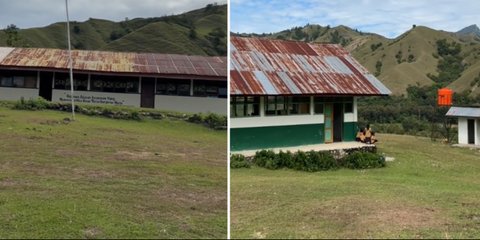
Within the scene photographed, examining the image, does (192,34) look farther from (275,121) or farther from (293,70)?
(275,121)

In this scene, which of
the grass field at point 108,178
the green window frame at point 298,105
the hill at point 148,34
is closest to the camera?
the grass field at point 108,178

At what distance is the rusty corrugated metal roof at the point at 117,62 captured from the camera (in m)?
21.1

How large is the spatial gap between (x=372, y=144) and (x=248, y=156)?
4.63m

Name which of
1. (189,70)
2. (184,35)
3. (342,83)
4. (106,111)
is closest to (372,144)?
→ (342,83)

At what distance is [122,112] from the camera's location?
68.4 feet

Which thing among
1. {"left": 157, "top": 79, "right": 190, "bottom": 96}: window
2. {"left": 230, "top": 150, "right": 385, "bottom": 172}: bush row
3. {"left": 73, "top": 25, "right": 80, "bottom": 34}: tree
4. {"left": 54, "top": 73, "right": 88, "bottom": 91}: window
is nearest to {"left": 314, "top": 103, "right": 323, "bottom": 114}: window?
{"left": 230, "top": 150, "right": 385, "bottom": 172}: bush row

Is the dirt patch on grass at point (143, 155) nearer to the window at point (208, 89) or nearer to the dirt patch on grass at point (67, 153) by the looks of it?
the dirt patch on grass at point (67, 153)

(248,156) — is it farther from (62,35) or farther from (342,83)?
(62,35)

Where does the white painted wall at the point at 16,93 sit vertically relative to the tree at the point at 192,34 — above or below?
below

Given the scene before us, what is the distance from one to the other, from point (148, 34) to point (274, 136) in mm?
24394

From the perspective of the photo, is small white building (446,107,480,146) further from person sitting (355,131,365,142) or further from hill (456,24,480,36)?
hill (456,24,480,36)

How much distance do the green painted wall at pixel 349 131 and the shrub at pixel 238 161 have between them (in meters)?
4.63

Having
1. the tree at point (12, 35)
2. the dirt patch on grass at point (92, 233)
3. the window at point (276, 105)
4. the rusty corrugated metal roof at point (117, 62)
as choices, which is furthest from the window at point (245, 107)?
the tree at point (12, 35)

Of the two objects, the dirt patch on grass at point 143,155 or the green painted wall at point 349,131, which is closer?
the dirt patch on grass at point 143,155
